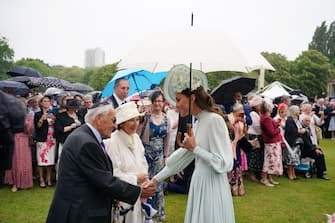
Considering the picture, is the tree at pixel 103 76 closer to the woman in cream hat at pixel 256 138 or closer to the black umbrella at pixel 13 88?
the black umbrella at pixel 13 88

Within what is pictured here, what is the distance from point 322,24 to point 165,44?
82659mm

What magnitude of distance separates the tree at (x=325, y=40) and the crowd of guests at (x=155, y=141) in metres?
74.2

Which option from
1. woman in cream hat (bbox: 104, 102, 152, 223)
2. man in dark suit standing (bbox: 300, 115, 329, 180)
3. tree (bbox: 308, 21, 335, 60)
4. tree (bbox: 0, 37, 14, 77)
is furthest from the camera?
tree (bbox: 308, 21, 335, 60)

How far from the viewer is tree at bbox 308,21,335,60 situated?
75.4 m

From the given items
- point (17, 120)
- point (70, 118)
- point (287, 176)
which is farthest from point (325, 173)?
point (17, 120)

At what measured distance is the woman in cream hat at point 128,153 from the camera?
3560 mm

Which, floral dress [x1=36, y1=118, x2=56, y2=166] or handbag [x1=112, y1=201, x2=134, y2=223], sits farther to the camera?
floral dress [x1=36, y1=118, x2=56, y2=166]

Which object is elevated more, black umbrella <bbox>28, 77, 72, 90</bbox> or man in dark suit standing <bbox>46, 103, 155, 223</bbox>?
black umbrella <bbox>28, 77, 72, 90</bbox>

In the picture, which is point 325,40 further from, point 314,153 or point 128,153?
point 128,153

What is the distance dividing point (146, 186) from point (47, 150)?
4.64m

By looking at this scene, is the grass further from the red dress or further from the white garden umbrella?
the white garden umbrella

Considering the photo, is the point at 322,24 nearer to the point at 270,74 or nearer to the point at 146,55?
the point at 270,74

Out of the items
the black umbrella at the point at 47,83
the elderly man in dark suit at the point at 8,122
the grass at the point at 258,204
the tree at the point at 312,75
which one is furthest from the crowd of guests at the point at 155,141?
the tree at the point at 312,75

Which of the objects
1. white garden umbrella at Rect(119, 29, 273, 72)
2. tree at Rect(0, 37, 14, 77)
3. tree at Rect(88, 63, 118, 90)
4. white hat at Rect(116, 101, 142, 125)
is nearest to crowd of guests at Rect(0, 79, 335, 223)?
white hat at Rect(116, 101, 142, 125)
